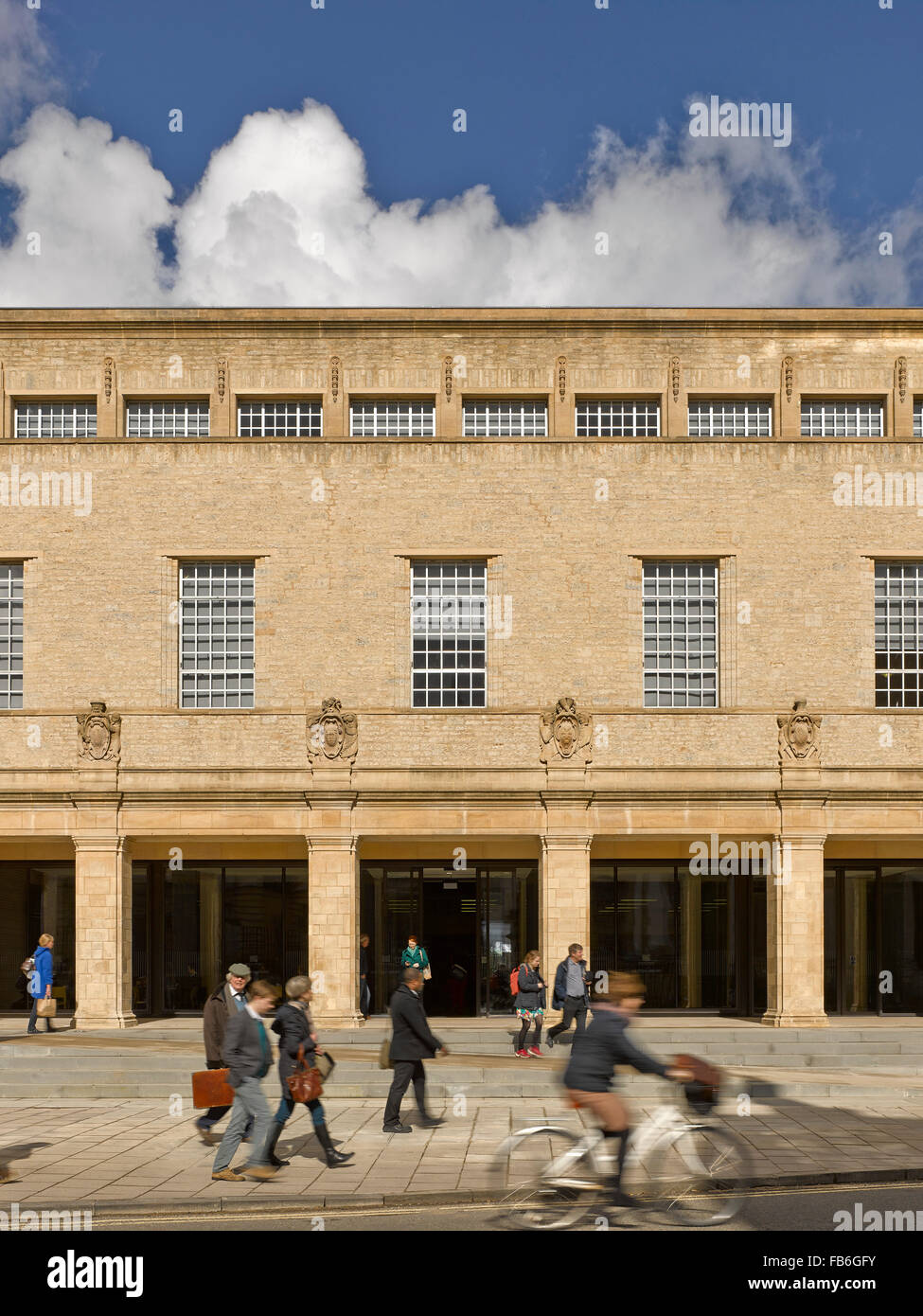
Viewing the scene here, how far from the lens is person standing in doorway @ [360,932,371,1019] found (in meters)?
27.0

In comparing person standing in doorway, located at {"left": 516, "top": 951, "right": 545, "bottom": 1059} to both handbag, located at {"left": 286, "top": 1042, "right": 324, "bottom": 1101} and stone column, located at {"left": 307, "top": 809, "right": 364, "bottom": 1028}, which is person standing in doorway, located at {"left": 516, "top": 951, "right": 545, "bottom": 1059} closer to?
stone column, located at {"left": 307, "top": 809, "right": 364, "bottom": 1028}

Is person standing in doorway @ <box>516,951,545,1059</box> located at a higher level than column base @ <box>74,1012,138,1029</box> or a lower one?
higher

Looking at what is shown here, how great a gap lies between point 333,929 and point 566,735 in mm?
5764

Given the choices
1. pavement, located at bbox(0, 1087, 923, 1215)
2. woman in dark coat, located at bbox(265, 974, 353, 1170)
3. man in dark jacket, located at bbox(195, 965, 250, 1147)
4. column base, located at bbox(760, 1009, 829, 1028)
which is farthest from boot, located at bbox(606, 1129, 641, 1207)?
column base, located at bbox(760, 1009, 829, 1028)

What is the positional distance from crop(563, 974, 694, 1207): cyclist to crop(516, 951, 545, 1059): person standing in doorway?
39.1 feet

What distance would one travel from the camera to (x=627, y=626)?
27828 mm

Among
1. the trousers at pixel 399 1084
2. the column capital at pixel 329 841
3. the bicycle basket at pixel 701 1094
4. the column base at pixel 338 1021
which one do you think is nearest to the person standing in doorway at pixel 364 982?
the column base at pixel 338 1021

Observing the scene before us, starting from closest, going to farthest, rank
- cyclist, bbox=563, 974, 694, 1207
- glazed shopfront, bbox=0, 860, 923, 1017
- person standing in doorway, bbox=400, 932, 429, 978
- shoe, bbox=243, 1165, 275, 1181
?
cyclist, bbox=563, 974, 694, 1207 → shoe, bbox=243, 1165, 275, 1181 → person standing in doorway, bbox=400, 932, 429, 978 → glazed shopfront, bbox=0, 860, 923, 1017

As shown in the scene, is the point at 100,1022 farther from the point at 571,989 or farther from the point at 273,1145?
the point at 273,1145

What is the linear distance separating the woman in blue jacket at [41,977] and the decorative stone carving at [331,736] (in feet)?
19.4

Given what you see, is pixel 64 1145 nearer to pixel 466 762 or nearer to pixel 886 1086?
pixel 886 1086

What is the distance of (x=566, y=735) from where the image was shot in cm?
2692

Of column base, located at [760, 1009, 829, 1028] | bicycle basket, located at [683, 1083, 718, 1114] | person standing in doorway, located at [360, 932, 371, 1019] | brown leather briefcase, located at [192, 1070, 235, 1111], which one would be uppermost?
bicycle basket, located at [683, 1083, 718, 1114]
